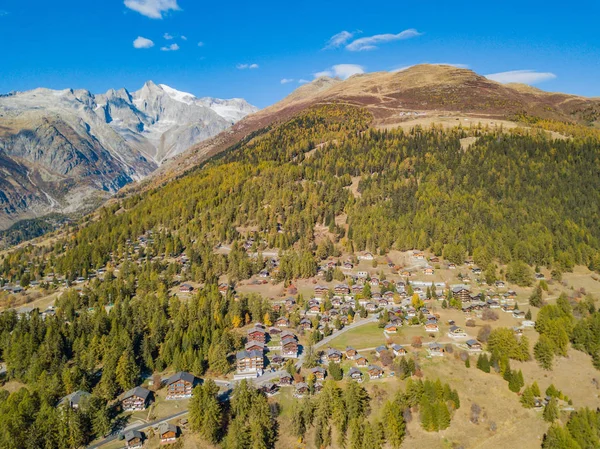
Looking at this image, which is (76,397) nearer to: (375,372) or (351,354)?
(351,354)

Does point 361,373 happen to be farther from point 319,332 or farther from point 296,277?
point 296,277

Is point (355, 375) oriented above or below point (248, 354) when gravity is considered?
below

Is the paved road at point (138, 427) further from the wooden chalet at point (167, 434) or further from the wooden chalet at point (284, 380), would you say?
the wooden chalet at point (284, 380)

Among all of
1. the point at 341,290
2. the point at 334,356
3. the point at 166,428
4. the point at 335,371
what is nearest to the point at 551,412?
the point at 335,371

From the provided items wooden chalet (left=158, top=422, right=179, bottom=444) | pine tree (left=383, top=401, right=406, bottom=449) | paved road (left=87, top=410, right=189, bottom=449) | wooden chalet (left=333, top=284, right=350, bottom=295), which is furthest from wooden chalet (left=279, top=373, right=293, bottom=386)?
wooden chalet (left=333, top=284, right=350, bottom=295)

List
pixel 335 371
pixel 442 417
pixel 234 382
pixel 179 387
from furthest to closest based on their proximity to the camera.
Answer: pixel 234 382, pixel 335 371, pixel 179 387, pixel 442 417

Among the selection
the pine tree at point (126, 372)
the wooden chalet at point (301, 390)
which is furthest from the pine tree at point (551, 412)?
the pine tree at point (126, 372)

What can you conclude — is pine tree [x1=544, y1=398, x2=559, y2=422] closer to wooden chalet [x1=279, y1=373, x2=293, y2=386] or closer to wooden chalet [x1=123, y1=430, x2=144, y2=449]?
wooden chalet [x1=279, y1=373, x2=293, y2=386]

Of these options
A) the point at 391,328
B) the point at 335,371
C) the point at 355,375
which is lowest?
the point at 355,375
